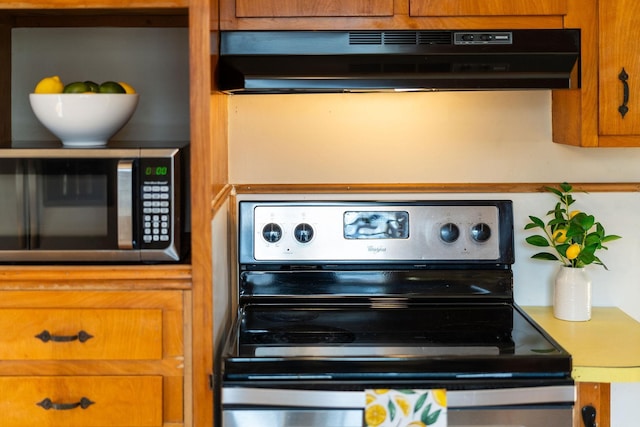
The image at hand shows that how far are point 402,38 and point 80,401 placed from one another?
109cm

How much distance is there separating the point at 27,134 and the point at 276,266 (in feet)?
2.45

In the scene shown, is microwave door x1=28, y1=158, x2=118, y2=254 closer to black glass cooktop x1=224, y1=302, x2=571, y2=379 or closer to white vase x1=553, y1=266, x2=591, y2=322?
black glass cooktop x1=224, y1=302, x2=571, y2=379

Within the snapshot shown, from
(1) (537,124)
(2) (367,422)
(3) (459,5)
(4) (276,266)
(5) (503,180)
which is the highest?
(3) (459,5)

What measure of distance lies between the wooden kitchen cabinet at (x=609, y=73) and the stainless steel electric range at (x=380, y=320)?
0.35m

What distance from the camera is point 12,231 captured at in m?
1.92

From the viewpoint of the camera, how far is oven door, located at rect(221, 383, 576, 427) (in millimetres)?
1859

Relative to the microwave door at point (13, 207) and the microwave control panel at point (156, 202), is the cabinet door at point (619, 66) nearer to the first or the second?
the microwave control panel at point (156, 202)

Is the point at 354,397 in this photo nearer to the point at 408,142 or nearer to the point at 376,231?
the point at 376,231

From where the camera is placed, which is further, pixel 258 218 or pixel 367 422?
pixel 258 218

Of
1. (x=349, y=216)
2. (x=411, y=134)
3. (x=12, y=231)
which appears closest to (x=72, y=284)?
(x=12, y=231)

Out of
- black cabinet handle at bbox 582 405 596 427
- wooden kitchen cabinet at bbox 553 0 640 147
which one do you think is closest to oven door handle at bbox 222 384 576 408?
black cabinet handle at bbox 582 405 596 427

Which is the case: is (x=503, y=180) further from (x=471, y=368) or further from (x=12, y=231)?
(x=12, y=231)

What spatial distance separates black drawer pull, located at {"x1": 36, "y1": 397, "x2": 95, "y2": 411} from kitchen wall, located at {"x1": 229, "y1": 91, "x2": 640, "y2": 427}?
814 millimetres

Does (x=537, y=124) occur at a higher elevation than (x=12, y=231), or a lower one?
higher
